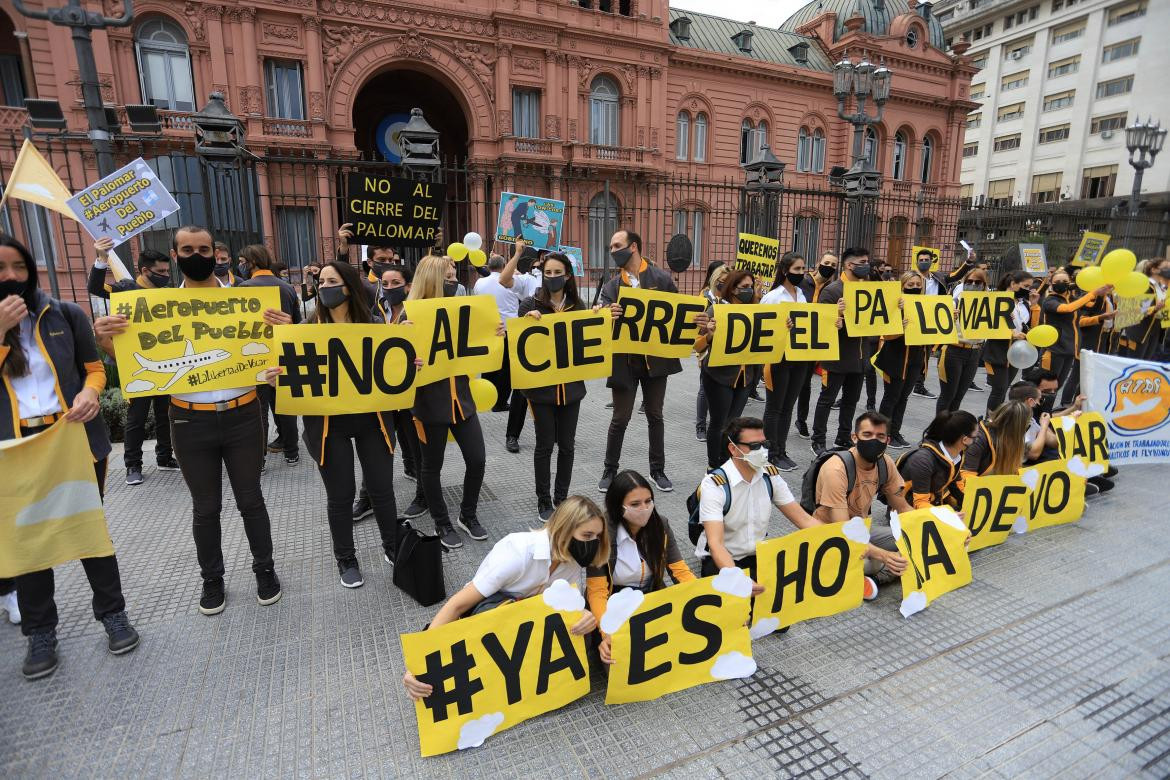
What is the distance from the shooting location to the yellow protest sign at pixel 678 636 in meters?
2.88

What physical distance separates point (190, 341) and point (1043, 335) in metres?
8.35

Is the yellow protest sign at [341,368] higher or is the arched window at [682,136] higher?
the arched window at [682,136]

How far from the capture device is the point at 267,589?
3775mm

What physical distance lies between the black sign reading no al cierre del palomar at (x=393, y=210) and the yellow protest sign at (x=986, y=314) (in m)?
5.91

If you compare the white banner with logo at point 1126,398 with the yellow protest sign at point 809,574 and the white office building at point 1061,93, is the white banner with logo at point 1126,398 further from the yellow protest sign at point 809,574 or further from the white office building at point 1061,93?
the white office building at point 1061,93

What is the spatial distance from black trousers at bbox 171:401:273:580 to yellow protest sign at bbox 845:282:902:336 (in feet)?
17.8

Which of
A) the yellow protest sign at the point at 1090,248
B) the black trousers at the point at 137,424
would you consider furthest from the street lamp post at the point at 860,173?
the black trousers at the point at 137,424

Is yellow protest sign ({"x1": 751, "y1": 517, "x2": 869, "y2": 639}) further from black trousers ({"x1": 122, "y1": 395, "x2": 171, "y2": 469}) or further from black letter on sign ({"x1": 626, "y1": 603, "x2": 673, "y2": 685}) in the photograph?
black trousers ({"x1": 122, "y1": 395, "x2": 171, "y2": 469})

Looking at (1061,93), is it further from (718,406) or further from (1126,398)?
(718,406)

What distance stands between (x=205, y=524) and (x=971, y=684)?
4338 millimetres

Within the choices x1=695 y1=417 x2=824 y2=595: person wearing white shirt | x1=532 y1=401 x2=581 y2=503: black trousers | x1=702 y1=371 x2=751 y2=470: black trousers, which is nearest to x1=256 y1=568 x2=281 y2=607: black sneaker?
x1=532 y1=401 x2=581 y2=503: black trousers

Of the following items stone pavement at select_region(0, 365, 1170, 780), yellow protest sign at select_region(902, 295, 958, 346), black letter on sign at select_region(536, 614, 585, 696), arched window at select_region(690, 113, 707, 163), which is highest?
arched window at select_region(690, 113, 707, 163)

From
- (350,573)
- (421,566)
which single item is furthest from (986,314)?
(350,573)

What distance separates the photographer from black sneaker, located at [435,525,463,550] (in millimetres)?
4477
